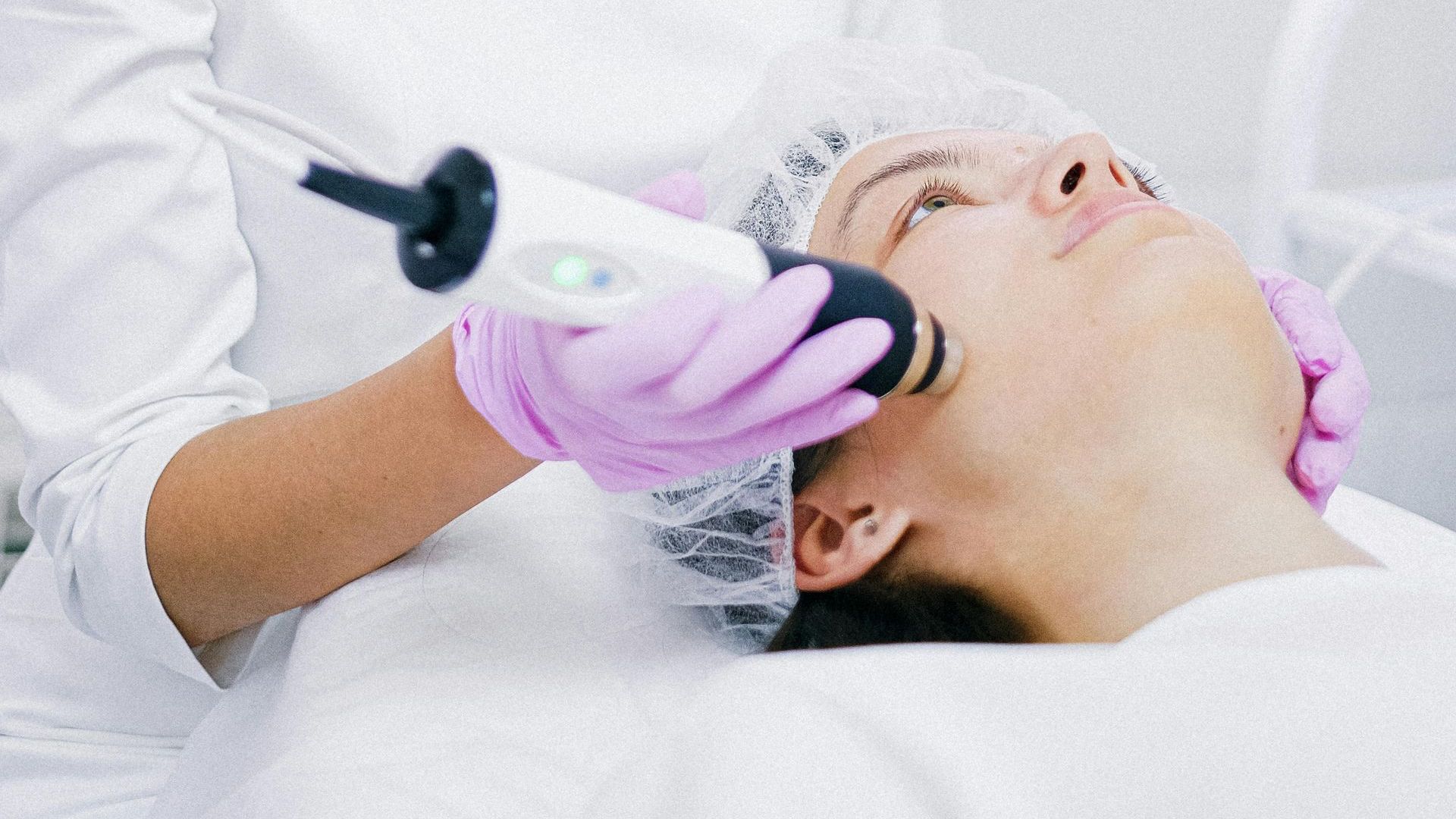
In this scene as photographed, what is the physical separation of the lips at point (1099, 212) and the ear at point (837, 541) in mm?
257

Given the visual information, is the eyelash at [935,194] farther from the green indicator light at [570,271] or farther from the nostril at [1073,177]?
the green indicator light at [570,271]

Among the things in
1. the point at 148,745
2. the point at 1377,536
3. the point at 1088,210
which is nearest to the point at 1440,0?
the point at 1377,536

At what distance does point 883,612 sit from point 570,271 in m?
0.47

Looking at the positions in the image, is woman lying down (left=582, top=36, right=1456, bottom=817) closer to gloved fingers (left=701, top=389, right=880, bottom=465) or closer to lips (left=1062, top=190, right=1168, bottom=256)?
lips (left=1062, top=190, right=1168, bottom=256)

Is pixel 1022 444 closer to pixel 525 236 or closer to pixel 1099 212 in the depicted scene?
pixel 1099 212

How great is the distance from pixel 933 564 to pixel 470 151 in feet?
1.69

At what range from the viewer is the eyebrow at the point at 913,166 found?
100 cm

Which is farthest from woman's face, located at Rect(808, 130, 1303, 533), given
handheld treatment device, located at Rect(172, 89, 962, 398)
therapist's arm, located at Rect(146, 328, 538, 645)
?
therapist's arm, located at Rect(146, 328, 538, 645)

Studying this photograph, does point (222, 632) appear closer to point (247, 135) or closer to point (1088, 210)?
point (247, 135)

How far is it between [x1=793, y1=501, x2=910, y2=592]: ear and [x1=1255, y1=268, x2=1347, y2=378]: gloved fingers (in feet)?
1.42

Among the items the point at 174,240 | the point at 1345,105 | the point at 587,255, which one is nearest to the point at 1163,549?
the point at 587,255

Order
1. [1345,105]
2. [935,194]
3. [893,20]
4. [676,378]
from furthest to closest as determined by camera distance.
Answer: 1. [1345,105]
2. [893,20]
3. [935,194]
4. [676,378]

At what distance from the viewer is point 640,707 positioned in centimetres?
91

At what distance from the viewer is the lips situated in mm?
868
